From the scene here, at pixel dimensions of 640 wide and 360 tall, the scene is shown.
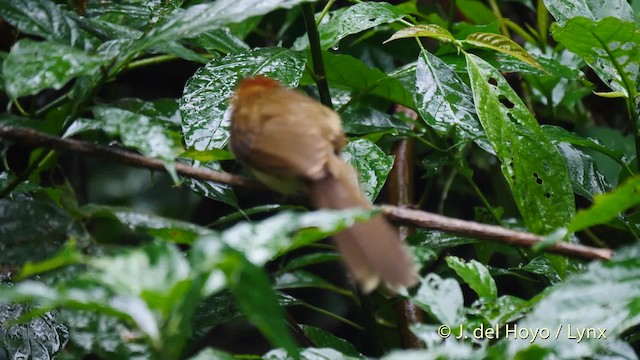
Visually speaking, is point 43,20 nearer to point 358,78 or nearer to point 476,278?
point 358,78

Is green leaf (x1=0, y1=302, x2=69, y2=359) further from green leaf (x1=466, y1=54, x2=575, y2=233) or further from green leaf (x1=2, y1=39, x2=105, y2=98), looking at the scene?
green leaf (x1=466, y1=54, x2=575, y2=233)

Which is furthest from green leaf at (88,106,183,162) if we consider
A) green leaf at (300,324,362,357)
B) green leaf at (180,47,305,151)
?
green leaf at (300,324,362,357)

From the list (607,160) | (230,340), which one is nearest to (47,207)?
(607,160)

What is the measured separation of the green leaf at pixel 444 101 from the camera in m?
1.73

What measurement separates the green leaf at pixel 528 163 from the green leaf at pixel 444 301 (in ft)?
1.25

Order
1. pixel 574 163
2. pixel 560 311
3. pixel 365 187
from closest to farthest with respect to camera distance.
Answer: pixel 560 311
pixel 365 187
pixel 574 163

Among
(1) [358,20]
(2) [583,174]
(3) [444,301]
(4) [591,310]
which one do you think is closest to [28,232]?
(3) [444,301]

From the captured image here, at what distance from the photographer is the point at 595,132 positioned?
9.58ft

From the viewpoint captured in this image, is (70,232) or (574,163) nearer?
(70,232)

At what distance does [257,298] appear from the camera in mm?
890

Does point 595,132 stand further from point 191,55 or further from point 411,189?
point 191,55

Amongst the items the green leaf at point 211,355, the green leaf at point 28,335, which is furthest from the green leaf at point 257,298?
the green leaf at point 28,335

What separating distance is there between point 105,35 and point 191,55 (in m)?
0.24

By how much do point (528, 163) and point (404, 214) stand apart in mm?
521
